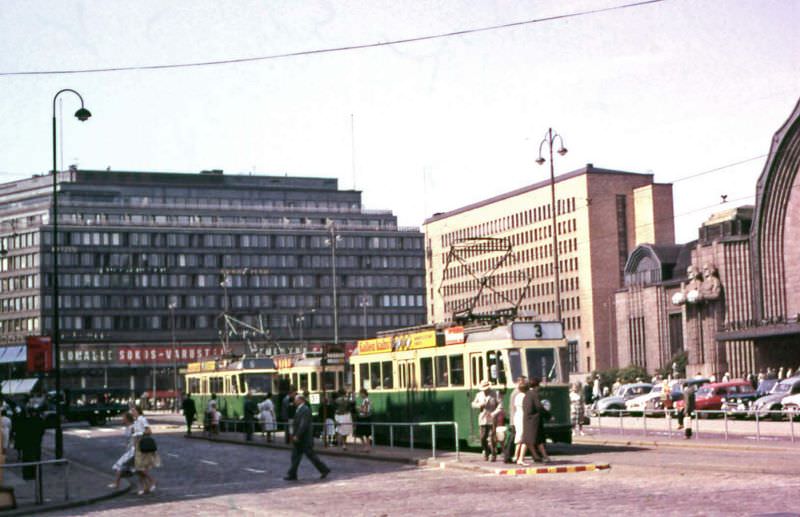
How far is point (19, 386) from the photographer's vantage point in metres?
89.5

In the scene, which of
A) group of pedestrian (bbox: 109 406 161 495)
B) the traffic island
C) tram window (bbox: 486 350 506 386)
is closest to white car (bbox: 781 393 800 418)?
tram window (bbox: 486 350 506 386)

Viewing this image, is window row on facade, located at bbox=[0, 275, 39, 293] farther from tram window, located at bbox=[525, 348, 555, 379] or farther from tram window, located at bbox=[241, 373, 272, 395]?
tram window, located at bbox=[525, 348, 555, 379]

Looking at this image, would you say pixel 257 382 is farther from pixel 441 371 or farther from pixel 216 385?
pixel 441 371

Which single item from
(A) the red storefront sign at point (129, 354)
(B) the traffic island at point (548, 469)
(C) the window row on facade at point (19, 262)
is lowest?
(B) the traffic island at point (548, 469)

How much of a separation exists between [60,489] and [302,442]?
15.9 feet

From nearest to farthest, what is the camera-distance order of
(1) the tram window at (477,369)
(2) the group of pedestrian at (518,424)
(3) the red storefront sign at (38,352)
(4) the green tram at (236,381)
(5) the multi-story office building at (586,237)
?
(2) the group of pedestrian at (518,424), (1) the tram window at (477,369), (4) the green tram at (236,381), (3) the red storefront sign at (38,352), (5) the multi-story office building at (586,237)

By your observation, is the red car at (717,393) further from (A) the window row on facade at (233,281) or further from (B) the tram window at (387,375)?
(A) the window row on facade at (233,281)

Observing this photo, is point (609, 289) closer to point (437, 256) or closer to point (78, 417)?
point (437, 256)

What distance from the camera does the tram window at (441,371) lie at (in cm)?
3347

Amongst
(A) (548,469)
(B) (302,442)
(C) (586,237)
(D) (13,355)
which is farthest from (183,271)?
(A) (548,469)

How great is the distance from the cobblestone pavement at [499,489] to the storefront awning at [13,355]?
42122 millimetres

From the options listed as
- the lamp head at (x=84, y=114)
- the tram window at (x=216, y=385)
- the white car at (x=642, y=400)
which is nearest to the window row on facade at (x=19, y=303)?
the tram window at (x=216, y=385)

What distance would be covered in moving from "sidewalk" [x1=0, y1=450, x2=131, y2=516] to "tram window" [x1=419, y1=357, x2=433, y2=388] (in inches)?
326

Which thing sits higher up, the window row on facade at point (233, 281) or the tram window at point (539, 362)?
the window row on facade at point (233, 281)
